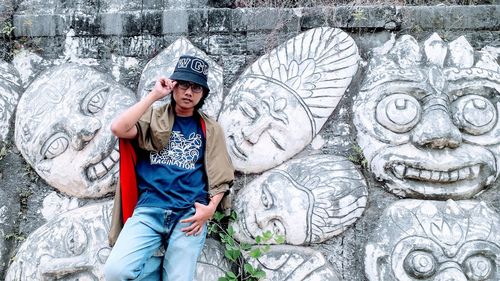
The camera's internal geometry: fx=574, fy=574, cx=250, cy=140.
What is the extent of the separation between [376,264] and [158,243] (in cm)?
112

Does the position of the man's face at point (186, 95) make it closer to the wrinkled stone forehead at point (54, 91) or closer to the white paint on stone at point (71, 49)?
the wrinkled stone forehead at point (54, 91)

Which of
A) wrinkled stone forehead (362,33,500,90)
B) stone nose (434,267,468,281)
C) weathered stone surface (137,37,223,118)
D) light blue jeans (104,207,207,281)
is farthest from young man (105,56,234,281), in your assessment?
stone nose (434,267,468,281)

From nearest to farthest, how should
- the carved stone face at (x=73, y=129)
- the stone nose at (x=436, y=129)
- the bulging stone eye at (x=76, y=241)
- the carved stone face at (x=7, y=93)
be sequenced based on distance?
the stone nose at (x=436, y=129)
the bulging stone eye at (x=76, y=241)
the carved stone face at (x=73, y=129)
the carved stone face at (x=7, y=93)

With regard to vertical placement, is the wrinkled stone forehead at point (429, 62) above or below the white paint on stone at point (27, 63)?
above

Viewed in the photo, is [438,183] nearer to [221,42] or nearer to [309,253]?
[309,253]

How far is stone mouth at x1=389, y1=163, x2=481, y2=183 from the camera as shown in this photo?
2.97 m

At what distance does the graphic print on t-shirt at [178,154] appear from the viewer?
2.72 m

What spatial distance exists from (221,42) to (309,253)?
127cm

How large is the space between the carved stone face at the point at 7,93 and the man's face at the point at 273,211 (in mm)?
1417

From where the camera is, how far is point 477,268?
2.85 metres

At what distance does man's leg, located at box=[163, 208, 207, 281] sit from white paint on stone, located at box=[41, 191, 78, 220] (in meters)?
0.84

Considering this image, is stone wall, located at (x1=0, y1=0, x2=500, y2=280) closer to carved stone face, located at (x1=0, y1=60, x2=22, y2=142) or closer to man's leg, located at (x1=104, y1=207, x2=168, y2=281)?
carved stone face, located at (x1=0, y1=60, x2=22, y2=142)

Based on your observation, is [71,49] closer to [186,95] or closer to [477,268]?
[186,95]

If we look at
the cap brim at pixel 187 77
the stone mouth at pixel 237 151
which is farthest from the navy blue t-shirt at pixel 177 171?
the stone mouth at pixel 237 151
